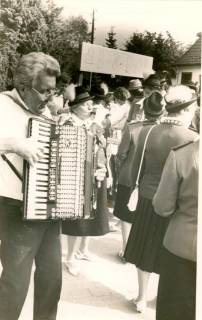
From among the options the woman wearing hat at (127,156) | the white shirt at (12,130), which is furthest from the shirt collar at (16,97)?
the woman wearing hat at (127,156)

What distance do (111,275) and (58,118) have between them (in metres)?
0.91

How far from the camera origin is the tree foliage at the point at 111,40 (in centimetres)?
206

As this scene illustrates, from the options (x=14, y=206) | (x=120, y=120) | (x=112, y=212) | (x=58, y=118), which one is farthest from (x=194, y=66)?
(x=14, y=206)

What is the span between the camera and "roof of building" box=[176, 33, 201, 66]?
200cm

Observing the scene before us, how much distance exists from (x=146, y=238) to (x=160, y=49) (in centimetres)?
102

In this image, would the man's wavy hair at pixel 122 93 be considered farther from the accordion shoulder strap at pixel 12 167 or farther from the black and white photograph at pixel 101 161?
the accordion shoulder strap at pixel 12 167

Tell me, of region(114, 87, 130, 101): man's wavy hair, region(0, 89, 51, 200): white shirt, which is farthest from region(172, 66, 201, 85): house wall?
region(0, 89, 51, 200): white shirt

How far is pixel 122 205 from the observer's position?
84.6 inches

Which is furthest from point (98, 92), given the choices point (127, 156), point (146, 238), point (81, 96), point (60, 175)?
point (146, 238)

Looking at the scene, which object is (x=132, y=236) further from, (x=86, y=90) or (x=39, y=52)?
(x=39, y=52)

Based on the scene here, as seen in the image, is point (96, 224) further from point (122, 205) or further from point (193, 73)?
point (193, 73)

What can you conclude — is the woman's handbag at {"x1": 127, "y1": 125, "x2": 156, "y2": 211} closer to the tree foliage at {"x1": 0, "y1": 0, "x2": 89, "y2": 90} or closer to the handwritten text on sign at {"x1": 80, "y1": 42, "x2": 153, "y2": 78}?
the handwritten text on sign at {"x1": 80, "y1": 42, "x2": 153, "y2": 78}

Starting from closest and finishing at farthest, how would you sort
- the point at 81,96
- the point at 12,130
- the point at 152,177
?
the point at 12,130, the point at 152,177, the point at 81,96

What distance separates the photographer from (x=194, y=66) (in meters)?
1.97
